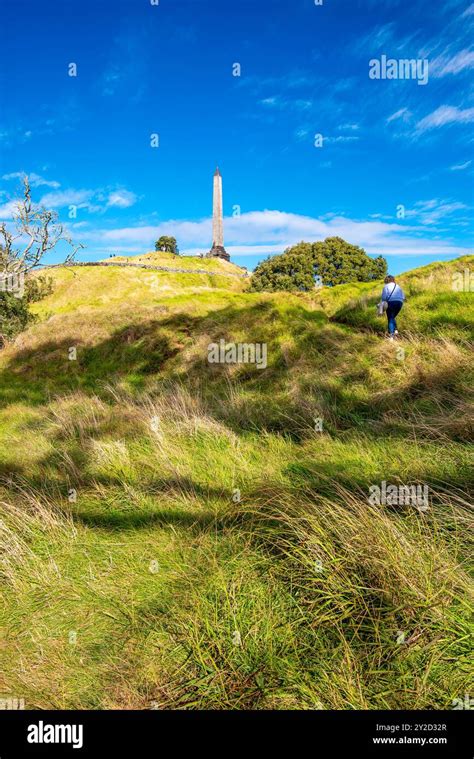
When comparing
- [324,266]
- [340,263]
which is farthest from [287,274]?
[340,263]

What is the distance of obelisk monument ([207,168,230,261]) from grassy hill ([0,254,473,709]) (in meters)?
71.3

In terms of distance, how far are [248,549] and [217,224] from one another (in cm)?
7926

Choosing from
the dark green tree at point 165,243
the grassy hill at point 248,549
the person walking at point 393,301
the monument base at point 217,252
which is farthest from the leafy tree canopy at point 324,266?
the dark green tree at point 165,243

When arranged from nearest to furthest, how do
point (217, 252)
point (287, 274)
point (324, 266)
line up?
point (324, 266) → point (287, 274) → point (217, 252)

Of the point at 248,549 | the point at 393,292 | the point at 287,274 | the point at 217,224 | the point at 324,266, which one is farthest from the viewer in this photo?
the point at 217,224

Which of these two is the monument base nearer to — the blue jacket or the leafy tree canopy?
the leafy tree canopy

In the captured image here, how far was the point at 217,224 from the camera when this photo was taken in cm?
7431

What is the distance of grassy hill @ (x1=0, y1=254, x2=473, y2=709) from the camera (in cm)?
204

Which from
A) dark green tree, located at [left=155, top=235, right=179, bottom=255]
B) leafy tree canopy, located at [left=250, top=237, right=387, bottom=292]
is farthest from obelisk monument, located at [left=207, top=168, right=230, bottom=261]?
leafy tree canopy, located at [left=250, top=237, right=387, bottom=292]

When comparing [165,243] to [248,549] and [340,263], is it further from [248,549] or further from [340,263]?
[248,549]
